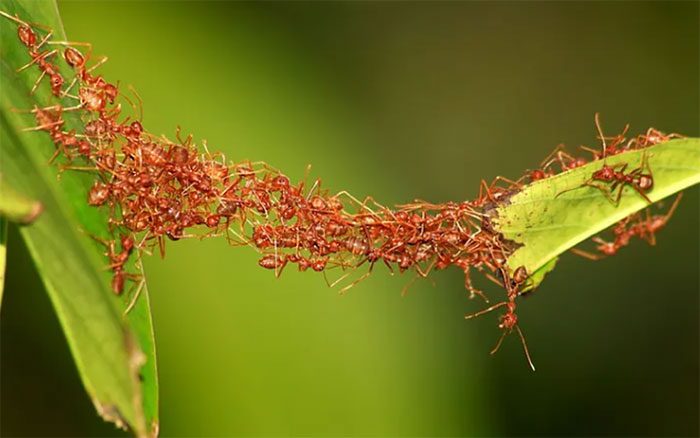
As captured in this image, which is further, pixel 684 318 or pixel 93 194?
pixel 684 318

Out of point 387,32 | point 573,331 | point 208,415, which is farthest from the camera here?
point 387,32

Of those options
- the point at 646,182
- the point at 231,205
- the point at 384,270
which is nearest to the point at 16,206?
the point at 231,205

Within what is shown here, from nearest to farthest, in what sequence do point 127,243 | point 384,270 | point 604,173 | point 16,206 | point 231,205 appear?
1. point 16,206
2. point 127,243
3. point 604,173
4. point 231,205
5. point 384,270

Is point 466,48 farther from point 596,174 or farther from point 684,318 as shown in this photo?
point 596,174

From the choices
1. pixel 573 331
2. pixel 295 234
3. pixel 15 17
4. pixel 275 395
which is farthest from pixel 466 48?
pixel 15 17

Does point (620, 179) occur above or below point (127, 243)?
above

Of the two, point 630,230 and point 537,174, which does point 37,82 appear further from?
point 630,230
